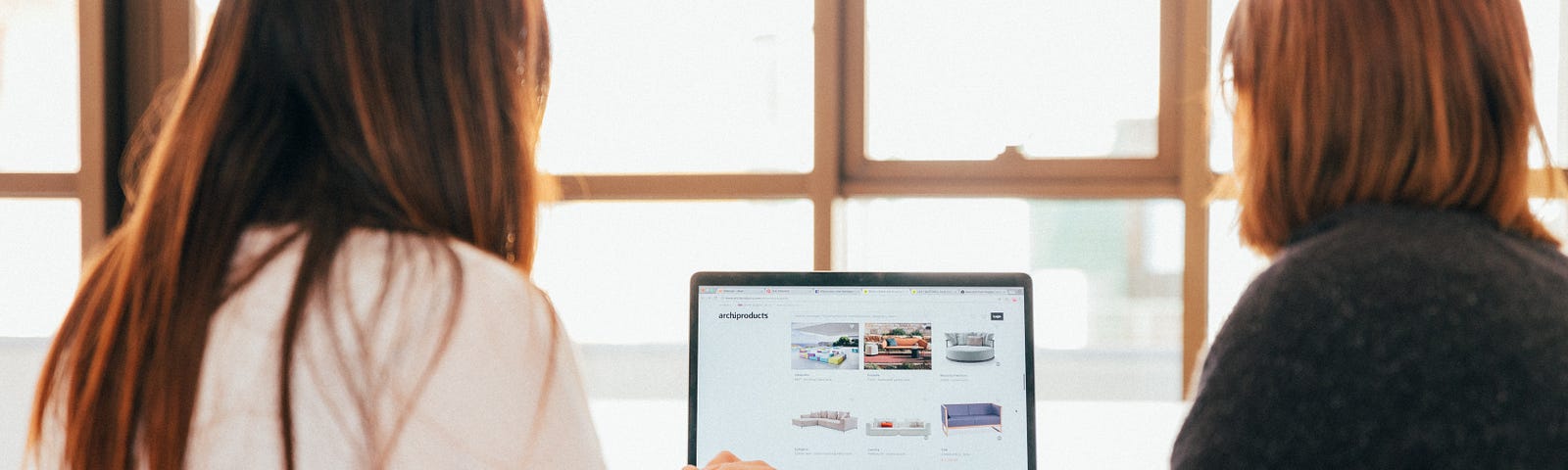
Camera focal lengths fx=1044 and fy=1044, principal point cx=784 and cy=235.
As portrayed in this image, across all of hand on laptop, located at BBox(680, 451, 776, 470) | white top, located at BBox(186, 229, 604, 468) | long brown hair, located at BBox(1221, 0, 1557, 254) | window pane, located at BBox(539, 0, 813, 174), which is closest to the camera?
white top, located at BBox(186, 229, 604, 468)

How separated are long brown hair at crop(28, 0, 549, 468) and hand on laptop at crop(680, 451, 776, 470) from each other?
1.68 feet

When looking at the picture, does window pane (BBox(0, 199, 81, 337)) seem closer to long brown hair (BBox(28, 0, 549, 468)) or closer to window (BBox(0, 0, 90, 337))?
window (BBox(0, 0, 90, 337))

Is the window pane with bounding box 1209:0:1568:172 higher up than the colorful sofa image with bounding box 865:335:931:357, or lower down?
higher up

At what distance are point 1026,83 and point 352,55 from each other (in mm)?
1330

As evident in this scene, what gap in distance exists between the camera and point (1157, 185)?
5.65 ft

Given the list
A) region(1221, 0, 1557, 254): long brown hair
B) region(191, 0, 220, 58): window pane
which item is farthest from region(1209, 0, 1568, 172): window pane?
region(191, 0, 220, 58): window pane

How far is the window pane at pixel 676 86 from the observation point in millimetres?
1823

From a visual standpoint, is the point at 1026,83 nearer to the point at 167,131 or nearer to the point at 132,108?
the point at 167,131

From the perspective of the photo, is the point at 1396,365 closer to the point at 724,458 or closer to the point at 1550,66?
the point at 724,458

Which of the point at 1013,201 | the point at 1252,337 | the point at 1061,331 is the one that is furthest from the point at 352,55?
the point at 1061,331

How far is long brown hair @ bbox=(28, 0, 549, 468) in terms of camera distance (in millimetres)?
604

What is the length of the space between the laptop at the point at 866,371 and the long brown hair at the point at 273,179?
20.8 inches

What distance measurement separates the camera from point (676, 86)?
6.11ft

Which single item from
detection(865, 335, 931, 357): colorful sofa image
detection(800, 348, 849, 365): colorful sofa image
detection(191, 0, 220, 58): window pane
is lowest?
detection(800, 348, 849, 365): colorful sofa image
